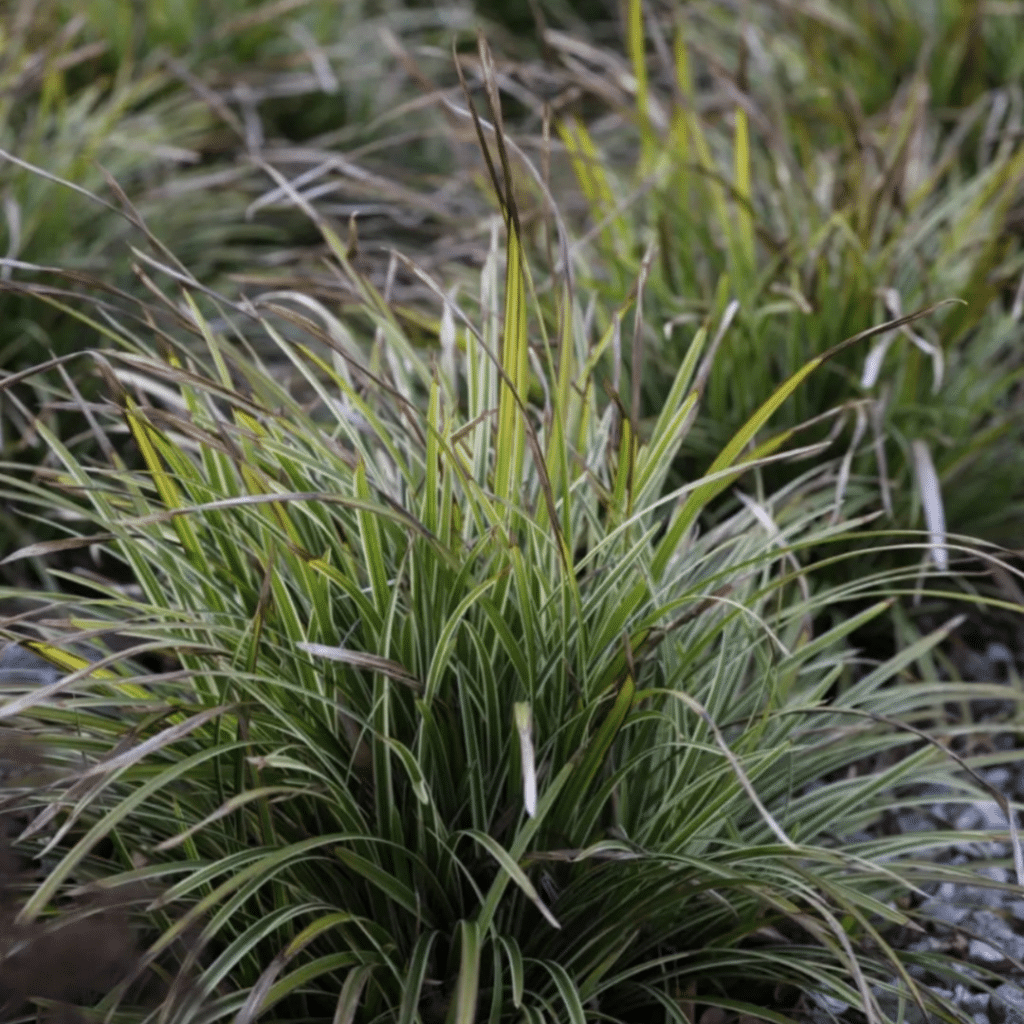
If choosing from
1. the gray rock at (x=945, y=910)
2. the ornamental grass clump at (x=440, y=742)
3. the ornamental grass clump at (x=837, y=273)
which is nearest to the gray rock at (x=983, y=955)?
the gray rock at (x=945, y=910)

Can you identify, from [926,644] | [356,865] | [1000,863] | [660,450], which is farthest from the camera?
[926,644]

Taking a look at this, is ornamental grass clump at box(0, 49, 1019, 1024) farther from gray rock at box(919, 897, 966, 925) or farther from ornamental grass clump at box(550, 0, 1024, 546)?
ornamental grass clump at box(550, 0, 1024, 546)

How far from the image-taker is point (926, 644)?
214cm

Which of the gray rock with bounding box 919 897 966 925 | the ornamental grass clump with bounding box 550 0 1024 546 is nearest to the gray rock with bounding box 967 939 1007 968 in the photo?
the gray rock with bounding box 919 897 966 925

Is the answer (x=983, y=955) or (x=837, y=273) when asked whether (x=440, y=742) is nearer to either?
(x=983, y=955)

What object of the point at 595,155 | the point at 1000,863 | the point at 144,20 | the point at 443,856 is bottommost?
the point at 1000,863

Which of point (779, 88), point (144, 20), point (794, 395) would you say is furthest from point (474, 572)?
point (144, 20)

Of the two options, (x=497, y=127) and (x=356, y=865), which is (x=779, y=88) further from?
(x=356, y=865)

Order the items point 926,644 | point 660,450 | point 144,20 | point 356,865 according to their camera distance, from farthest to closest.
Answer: point 144,20, point 926,644, point 660,450, point 356,865

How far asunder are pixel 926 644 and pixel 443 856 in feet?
2.92

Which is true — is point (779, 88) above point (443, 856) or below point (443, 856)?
above

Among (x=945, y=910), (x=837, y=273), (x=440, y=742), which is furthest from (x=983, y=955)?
(x=837, y=273)

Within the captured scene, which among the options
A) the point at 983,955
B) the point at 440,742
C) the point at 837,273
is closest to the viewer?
the point at 440,742

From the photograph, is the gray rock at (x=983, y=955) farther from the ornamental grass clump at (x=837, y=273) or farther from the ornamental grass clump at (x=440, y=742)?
the ornamental grass clump at (x=837, y=273)
